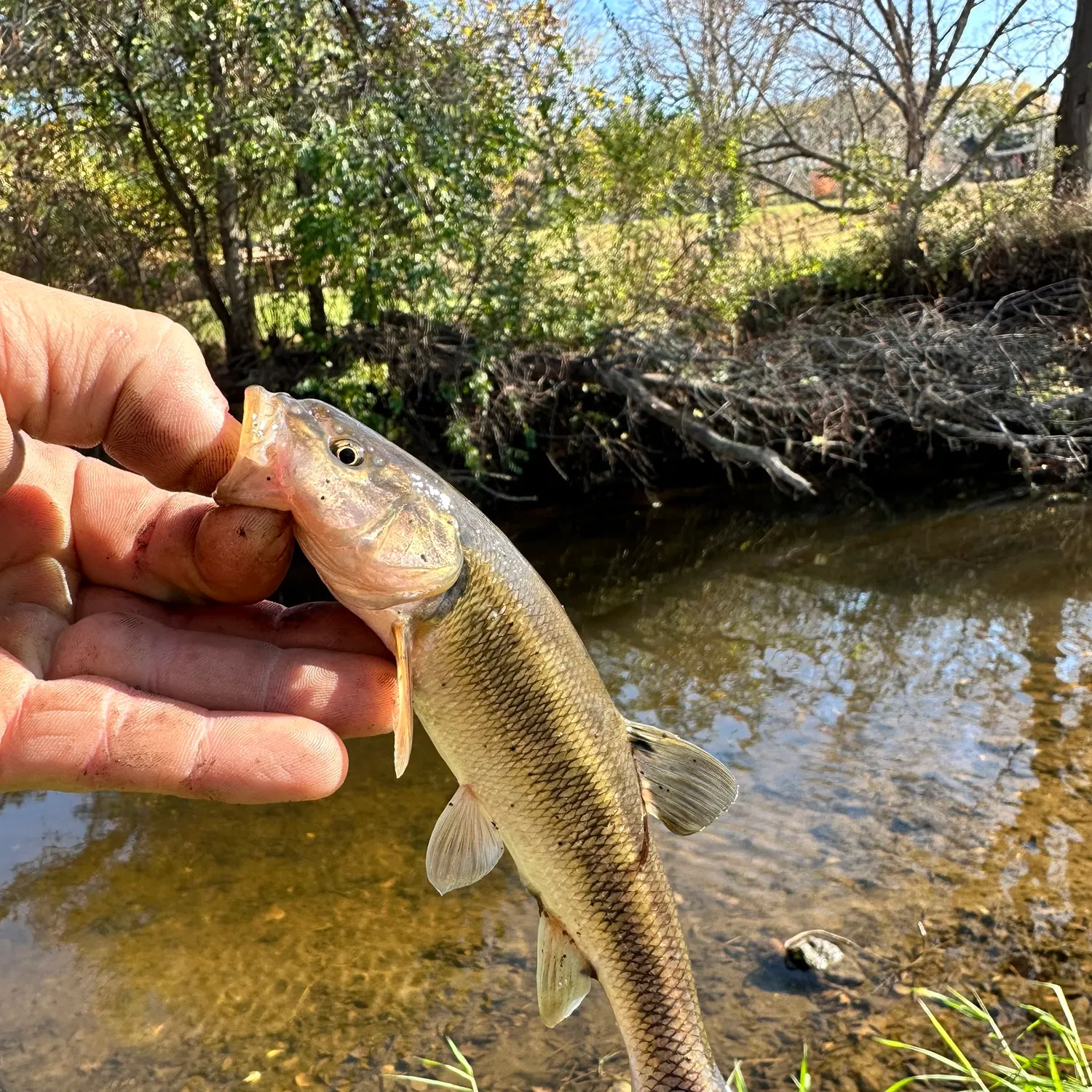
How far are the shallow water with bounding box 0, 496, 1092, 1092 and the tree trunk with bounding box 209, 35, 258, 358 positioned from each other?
743cm

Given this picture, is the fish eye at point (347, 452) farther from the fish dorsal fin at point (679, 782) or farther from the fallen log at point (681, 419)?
the fallen log at point (681, 419)

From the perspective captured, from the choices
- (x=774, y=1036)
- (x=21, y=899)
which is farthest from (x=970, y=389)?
(x=21, y=899)

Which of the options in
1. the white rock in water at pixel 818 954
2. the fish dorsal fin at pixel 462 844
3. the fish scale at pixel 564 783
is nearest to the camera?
the fish scale at pixel 564 783

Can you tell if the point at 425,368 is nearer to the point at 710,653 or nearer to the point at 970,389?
the point at 710,653

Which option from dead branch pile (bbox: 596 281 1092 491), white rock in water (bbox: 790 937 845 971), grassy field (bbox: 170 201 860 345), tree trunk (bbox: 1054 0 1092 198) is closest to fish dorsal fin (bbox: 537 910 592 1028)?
white rock in water (bbox: 790 937 845 971)

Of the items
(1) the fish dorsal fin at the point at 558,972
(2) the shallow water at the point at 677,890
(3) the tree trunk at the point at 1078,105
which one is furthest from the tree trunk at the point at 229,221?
(3) the tree trunk at the point at 1078,105

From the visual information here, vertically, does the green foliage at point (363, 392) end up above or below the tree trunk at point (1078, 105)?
below

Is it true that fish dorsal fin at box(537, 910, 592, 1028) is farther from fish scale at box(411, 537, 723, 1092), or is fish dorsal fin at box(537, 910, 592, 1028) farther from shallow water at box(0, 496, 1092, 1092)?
shallow water at box(0, 496, 1092, 1092)

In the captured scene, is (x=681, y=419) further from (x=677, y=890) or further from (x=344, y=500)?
(x=344, y=500)

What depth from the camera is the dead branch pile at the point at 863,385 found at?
12969 millimetres

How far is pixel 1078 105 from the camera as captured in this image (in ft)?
61.9

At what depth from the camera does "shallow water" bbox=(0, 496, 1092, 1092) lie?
16.1 ft

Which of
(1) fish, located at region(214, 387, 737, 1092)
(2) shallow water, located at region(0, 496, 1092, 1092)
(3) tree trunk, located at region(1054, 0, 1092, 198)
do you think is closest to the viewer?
(1) fish, located at region(214, 387, 737, 1092)

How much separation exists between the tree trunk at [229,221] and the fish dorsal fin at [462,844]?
35.1 feet
